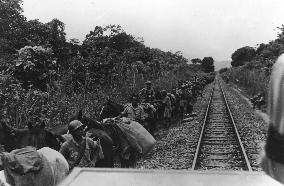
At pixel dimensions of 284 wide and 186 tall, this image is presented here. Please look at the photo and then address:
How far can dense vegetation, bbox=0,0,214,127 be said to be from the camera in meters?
9.69

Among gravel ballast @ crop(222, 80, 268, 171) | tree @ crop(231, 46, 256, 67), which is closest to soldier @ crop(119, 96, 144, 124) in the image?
gravel ballast @ crop(222, 80, 268, 171)

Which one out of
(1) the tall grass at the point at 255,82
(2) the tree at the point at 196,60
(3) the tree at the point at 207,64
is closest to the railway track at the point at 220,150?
(1) the tall grass at the point at 255,82

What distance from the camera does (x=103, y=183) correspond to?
7.75 feet

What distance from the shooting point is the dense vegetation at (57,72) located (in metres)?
9.69

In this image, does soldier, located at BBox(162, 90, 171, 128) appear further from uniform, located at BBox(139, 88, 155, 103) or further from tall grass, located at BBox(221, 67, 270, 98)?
tall grass, located at BBox(221, 67, 270, 98)

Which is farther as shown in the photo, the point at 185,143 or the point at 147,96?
the point at 147,96

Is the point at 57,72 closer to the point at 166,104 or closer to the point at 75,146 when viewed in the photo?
the point at 166,104

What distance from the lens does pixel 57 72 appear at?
13023 mm

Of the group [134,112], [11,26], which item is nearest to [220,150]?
[134,112]

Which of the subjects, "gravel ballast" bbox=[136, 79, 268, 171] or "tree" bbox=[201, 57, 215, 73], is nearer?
"gravel ballast" bbox=[136, 79, 268, 171]

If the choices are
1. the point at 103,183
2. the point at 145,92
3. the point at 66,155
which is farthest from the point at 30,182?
the point at 145,92

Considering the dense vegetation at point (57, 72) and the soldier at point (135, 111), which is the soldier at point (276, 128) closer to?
the dense vegetation at point (57, 72)

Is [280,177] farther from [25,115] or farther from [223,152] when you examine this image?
[223,152]

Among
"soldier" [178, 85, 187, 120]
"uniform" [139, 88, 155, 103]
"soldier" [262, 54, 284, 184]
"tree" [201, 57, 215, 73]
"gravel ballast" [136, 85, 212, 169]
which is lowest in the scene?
"gravel ballast" [136, 85, 212, 169]
